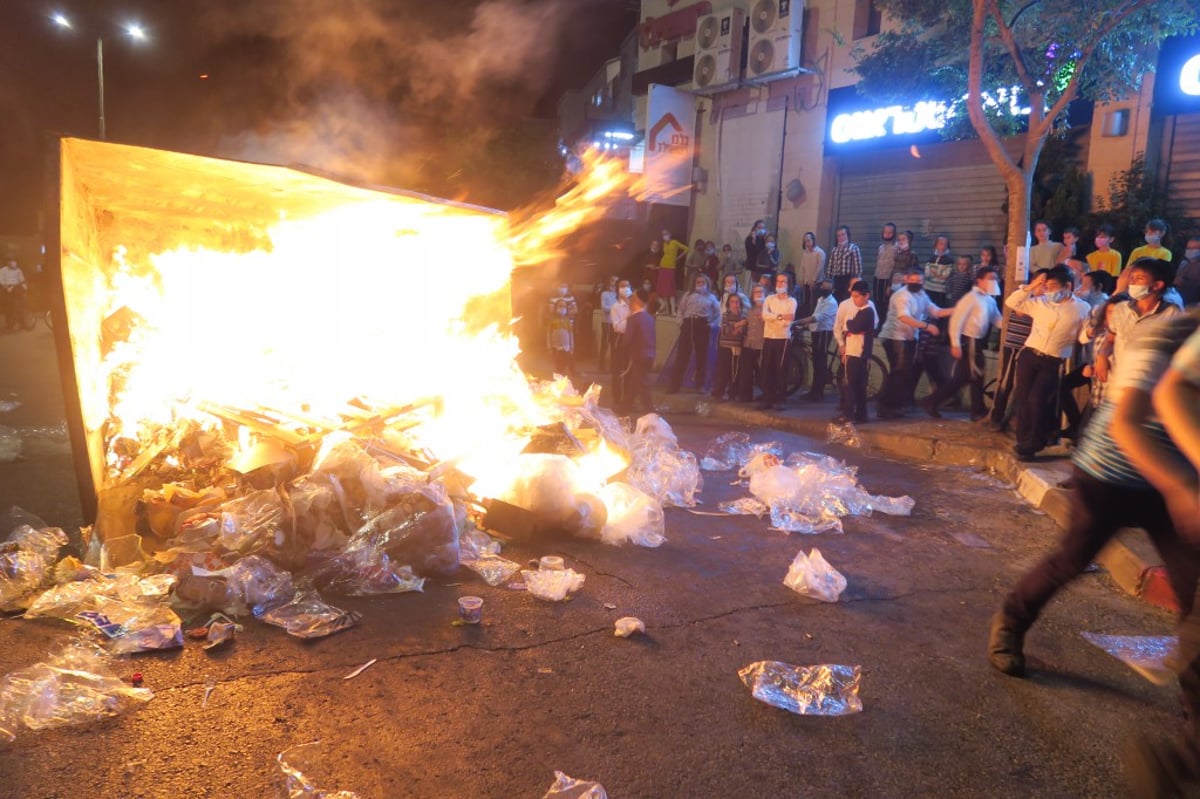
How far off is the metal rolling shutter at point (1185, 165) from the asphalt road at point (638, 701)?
946cm

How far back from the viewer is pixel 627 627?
161 inches

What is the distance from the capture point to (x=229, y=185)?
20.3 ft

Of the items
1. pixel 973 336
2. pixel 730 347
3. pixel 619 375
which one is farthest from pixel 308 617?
pixel 730 347

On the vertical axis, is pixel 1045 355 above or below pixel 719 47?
below

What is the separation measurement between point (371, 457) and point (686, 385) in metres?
9.29

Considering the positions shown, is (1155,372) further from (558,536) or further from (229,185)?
(229,185)

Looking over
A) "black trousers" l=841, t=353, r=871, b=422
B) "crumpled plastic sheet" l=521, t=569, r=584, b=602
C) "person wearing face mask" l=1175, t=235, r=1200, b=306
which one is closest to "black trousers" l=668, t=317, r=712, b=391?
Result: "black trousers" l=841, t=353, r=871, b=422

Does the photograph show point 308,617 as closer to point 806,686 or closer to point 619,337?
point 806,686

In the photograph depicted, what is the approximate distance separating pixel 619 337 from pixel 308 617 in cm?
1002

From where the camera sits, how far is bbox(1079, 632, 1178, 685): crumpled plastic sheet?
3768 mm

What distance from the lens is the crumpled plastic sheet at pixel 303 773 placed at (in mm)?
2732

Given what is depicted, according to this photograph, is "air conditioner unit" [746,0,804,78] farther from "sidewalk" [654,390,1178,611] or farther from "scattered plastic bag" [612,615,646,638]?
"scattered plastic bag" [612,615,646,638]

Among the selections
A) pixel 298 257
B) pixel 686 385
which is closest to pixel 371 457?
pixel 298 257

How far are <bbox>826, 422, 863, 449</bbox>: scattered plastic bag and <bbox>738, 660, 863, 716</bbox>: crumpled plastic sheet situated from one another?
599 centimetres
